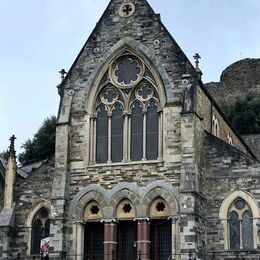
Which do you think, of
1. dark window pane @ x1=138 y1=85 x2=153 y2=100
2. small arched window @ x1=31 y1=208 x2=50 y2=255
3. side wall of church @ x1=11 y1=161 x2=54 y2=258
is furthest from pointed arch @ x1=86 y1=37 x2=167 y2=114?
small arched window @ x1=31 y1=208 x2=50 y2=255

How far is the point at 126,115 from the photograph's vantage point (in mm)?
32094

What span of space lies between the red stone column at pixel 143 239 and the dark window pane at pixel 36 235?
5.19m

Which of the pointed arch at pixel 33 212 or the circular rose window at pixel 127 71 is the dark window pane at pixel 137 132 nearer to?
the circular rose window at pixel 127 71

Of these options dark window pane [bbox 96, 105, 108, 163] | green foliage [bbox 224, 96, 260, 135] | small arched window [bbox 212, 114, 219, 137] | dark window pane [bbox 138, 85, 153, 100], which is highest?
green foliage [bbox 224, 96, 260, 135]

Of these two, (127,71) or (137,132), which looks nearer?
(137,132)

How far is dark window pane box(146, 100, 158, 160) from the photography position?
31.3 metres

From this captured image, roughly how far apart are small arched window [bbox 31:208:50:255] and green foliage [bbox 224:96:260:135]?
33.3 m

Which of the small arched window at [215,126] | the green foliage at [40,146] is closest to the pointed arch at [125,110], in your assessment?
the small arched window at [215,126]

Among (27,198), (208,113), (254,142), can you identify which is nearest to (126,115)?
(208,113)

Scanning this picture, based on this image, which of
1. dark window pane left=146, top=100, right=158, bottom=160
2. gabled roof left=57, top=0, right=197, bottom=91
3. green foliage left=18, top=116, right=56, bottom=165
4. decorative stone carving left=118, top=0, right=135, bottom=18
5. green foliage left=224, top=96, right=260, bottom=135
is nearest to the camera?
dark window pane left=146, top=100, right=158, bottom=160

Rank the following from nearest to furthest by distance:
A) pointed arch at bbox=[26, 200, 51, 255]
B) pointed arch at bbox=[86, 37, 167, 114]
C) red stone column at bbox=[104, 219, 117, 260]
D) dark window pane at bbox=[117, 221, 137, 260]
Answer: red stone column at bbox=[104, 219, 117, 260] < dark window pane at bbox=[117, 221, 137, 260] < pointed arch at bbox=[86, 37, 167, 114] < pointed arch at bbox=[26, 200, 51, 255]

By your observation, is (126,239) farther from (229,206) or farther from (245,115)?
(245,115)

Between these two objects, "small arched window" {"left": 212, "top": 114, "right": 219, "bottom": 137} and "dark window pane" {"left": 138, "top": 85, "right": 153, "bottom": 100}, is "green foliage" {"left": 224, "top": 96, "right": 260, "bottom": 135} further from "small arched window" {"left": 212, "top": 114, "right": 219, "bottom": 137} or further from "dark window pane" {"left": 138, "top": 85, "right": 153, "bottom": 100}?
"dark window pane" {"left": 138, "top": 85, "right": 153, "bottom": 100}

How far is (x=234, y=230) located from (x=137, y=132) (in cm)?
611
